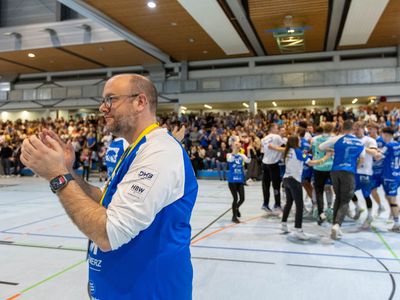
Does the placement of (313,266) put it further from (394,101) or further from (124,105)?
(394,101)

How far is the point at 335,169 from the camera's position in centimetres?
517

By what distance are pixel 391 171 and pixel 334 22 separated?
11693mm

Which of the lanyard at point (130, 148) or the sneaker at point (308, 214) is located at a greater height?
the lanyard at point (130, 148)

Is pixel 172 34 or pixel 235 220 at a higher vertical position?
pixel 172 34

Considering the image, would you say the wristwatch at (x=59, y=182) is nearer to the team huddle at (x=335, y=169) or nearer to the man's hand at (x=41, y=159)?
the man's hand at (x=41, y=159)

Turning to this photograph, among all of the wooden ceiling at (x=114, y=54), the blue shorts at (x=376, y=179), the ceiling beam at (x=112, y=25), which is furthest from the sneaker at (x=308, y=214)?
the wooden ceiling at (x=114, y=54)

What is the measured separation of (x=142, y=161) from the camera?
4.08ft

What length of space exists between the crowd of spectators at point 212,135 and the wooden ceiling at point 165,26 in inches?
159

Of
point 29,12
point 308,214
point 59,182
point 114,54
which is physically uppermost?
point 29,12

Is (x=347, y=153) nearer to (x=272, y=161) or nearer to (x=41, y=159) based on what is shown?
(x=272, y=161)

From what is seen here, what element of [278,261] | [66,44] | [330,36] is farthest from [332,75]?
[278,261]

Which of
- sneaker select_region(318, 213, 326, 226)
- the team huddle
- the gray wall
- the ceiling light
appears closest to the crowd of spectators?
the ceiling light

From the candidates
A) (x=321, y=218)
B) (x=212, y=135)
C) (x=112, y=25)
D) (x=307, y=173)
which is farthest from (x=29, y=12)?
(x=321, y=218)

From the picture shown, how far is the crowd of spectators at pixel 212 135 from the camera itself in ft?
46.9
